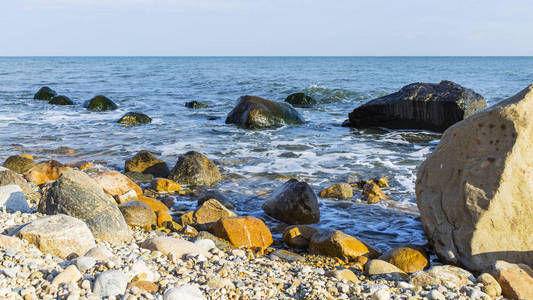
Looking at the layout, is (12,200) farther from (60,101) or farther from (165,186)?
(60,101)

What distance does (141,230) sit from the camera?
16.1 feet

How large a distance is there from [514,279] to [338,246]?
152 centimetres

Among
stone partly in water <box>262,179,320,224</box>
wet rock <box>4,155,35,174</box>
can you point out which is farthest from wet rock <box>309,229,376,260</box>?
wet rock <box>4,155,35,174</box>

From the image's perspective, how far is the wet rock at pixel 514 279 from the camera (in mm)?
3441

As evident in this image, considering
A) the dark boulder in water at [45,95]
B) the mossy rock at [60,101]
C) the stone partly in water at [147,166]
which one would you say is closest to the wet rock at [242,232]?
the stone partly in water at [147,166]

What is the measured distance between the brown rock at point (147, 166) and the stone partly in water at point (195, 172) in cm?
33

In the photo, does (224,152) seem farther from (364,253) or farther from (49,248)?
(49,248)

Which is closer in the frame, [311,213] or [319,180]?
[311,213]

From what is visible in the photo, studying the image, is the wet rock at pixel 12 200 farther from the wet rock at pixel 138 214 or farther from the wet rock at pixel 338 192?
the wet rock at pixel 338 192

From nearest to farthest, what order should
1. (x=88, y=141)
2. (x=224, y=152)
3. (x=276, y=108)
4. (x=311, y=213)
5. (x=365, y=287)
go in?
(x=365, y=287) < (x=311, y=213) < (x=224, y=152) < (x=88, y=141) < (x=276, y=108)

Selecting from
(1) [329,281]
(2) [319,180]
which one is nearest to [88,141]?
(2) [319,180]

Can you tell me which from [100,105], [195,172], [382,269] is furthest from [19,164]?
[100,105]

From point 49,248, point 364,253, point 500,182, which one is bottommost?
point 364,253

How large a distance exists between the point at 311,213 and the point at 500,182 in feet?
7.35
